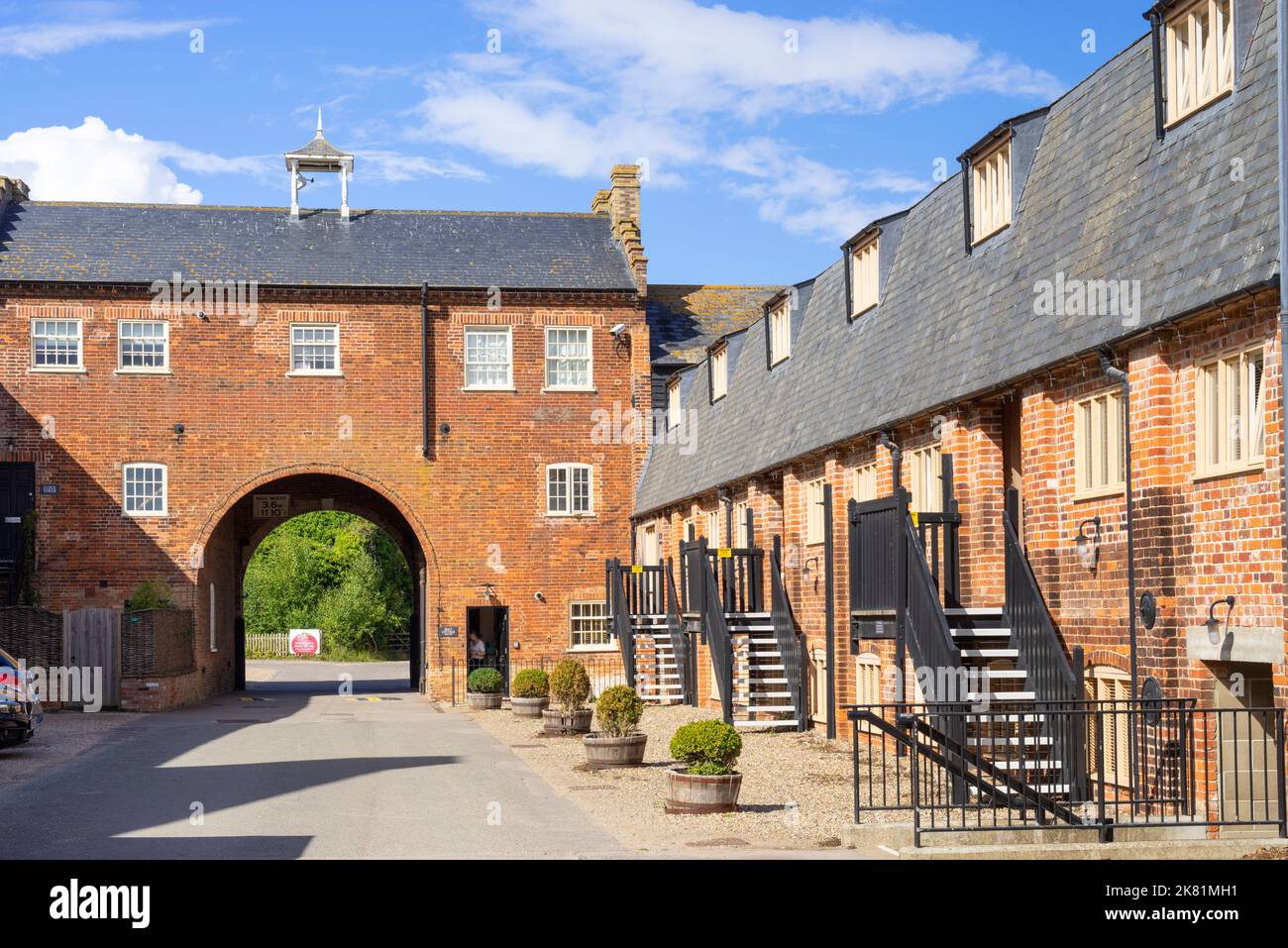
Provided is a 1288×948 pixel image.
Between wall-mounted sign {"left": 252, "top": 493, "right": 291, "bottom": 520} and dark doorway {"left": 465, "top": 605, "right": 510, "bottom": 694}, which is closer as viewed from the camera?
dark doorway {"left": 465, "top": 605, "right": 510, "bottom": 694}

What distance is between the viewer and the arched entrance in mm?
37594

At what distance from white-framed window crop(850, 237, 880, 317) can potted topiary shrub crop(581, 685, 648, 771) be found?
7.35 meters

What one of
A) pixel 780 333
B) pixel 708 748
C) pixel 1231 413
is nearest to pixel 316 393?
pixel 780 333

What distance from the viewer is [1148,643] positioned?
13.7 metres

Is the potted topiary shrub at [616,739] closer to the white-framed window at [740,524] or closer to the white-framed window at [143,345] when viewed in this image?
the white-framed window at [740,524]

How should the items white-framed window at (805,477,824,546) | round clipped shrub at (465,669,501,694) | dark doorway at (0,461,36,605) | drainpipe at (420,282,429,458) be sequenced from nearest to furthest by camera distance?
white-framed window at (805,477,824,546) → round clipped shrub at (465,669,501,694) → dark doorway at (0,461,36,605) → drainpipe at (420,282,429,458)

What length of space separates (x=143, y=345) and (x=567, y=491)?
1092 cm

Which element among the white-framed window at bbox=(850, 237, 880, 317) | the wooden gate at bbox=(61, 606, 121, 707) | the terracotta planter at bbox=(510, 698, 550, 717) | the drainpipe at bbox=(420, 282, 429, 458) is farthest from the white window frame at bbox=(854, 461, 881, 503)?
the wooden gate at bbox=(61, 606, 121, 707)

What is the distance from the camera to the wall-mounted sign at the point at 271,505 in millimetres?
41562

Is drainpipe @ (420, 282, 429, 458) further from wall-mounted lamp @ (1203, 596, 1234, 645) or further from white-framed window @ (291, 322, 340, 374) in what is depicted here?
wall-mounted lamp @ (1203, 596, 1234, 645)

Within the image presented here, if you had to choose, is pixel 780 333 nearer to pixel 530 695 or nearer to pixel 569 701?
pixel 569 701

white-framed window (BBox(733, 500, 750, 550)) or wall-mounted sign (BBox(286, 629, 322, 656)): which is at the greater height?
white-framed window (BBox(733, 500, 750, 550))

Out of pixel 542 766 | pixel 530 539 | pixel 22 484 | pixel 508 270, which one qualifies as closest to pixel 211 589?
pixel 22 484

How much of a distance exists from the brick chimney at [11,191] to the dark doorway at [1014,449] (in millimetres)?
29130
